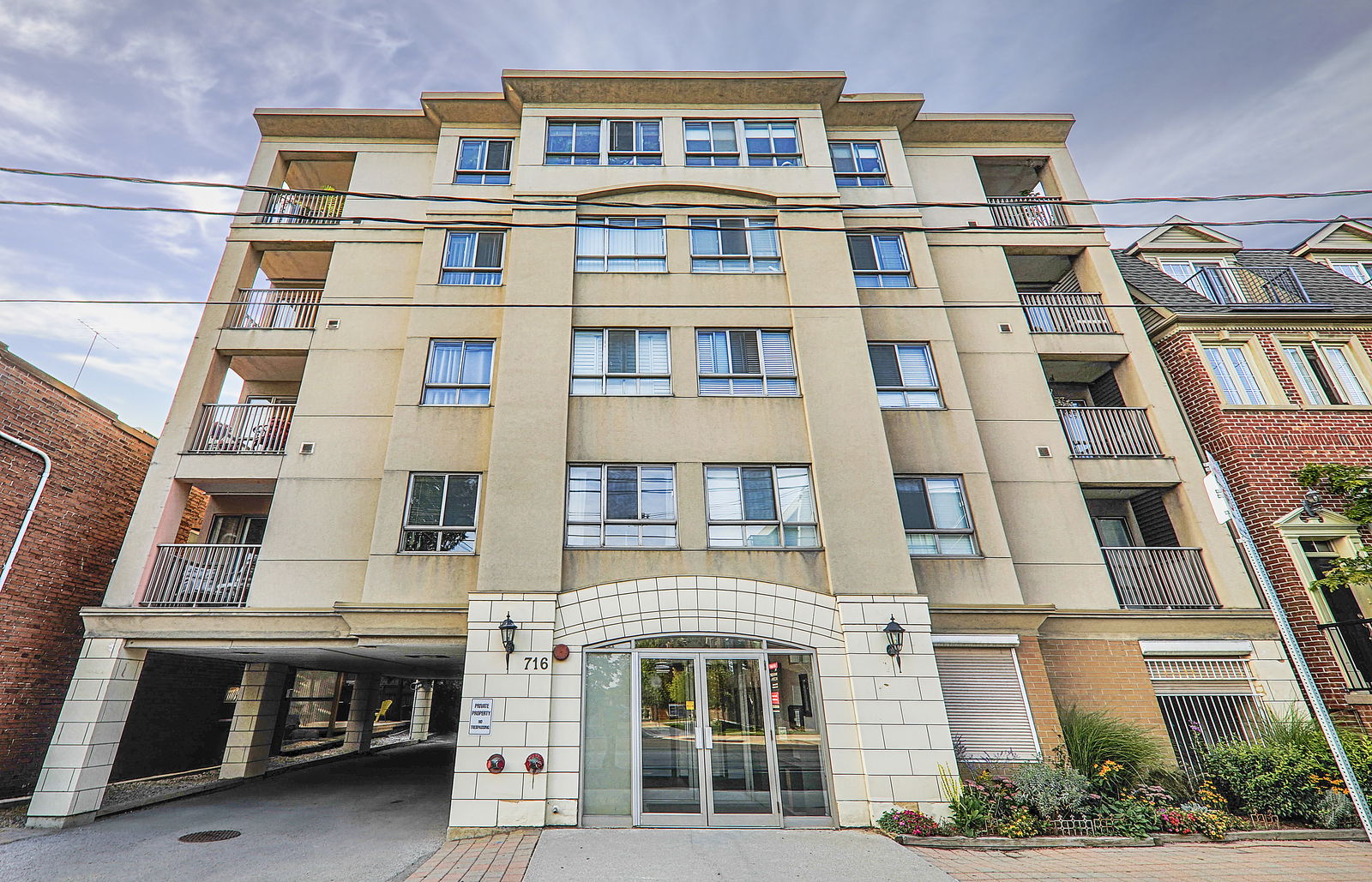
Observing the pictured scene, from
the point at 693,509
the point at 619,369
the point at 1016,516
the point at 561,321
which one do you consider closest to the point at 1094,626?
the point at 1016,516

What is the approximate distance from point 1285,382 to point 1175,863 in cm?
1058

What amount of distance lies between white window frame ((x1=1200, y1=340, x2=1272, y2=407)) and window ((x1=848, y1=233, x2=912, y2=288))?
21.0 ft

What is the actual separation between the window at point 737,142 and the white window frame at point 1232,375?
9563 mm

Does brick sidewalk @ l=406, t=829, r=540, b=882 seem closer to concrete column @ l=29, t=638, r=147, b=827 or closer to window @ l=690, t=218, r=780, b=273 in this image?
concrete column @ l=29, t=638, r=147, b=827

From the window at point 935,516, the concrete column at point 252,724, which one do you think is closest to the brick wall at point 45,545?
the concrete column at point 252,724

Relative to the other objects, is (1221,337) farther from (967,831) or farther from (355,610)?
(355,610)

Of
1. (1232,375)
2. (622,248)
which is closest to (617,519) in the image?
(622,248)

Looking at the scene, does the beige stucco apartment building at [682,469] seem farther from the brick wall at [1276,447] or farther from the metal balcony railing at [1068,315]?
the brick wall at [1276,447]

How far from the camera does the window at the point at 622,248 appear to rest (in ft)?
40.1

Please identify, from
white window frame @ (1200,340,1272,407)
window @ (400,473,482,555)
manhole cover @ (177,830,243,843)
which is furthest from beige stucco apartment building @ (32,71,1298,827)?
manhole cover @ (177,830,243,843)

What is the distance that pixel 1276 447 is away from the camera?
1188 cm

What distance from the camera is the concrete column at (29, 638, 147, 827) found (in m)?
9.03

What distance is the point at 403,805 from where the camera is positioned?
436 inches

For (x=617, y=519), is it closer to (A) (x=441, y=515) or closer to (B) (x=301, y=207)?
(A) (x=441, y=515)
